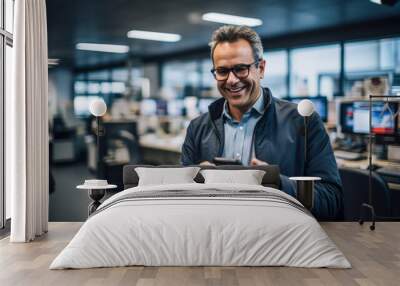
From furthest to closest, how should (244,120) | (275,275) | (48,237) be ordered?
(244,120)
(48,237)
(275,275)

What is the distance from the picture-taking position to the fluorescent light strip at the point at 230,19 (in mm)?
6265

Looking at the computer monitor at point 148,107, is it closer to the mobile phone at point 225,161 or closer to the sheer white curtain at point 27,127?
the mobile phone at point 225,161

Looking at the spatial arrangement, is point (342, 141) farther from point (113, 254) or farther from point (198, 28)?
point (113, 254)

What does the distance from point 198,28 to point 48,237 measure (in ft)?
9.23

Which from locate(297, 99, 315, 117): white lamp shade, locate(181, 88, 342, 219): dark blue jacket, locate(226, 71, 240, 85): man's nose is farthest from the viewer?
locate(226, 71, 240, 85): man's nose

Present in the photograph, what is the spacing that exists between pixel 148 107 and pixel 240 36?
1308 mm

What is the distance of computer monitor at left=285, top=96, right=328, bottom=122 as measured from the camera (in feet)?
20.4

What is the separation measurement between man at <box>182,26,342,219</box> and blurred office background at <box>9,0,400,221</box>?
0.52ft

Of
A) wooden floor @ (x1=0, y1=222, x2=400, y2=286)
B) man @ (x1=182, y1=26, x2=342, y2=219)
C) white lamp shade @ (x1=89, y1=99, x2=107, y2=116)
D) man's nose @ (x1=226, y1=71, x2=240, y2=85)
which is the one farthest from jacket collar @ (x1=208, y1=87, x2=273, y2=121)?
wooden floor @ (x1=0, y1=222, x2=400, y2=286)

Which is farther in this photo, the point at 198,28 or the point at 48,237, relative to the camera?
the point at 198,28

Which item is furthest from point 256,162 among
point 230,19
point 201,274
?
point 201,274

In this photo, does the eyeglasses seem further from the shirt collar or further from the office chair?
the office chair

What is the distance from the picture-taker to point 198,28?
6.34m

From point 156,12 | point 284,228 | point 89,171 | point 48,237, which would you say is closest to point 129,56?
point 156,12
